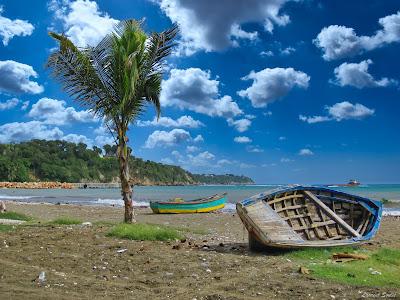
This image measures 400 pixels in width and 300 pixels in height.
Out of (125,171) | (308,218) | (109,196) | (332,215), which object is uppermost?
(125,171)

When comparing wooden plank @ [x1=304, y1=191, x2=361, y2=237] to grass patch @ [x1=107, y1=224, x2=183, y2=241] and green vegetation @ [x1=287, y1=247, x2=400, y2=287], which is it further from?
grass patch @ [x1=107, y1=224, x2=183, y2=241]

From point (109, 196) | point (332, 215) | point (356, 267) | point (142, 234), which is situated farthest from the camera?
point (109, 196)

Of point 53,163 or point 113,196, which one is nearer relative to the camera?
point 113,196

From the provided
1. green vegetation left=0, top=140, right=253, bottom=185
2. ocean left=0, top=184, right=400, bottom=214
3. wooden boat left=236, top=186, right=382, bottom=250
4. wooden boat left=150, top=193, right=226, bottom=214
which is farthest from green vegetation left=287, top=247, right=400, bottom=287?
green vegetation left=0, top=140, right=253, bottom=185

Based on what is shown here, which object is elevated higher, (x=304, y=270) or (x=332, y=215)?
(x=332, y=215)

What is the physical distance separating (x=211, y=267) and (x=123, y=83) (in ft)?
30.1

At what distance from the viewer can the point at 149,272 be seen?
898cm

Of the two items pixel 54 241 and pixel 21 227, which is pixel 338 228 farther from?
pixel 21 227

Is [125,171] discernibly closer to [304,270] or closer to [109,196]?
[304,270]

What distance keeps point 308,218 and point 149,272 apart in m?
6.27

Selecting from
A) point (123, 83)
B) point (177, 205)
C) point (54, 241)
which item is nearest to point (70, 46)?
point (123, 83)

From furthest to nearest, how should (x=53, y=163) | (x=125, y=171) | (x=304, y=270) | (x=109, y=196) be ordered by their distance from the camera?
(x=53, y=163) → (x=109, y=196) → (x=125, y=171) → (x=304, y=270)

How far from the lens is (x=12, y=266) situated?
8672mm

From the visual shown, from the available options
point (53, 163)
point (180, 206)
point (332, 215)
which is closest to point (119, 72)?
point (332, 215)
